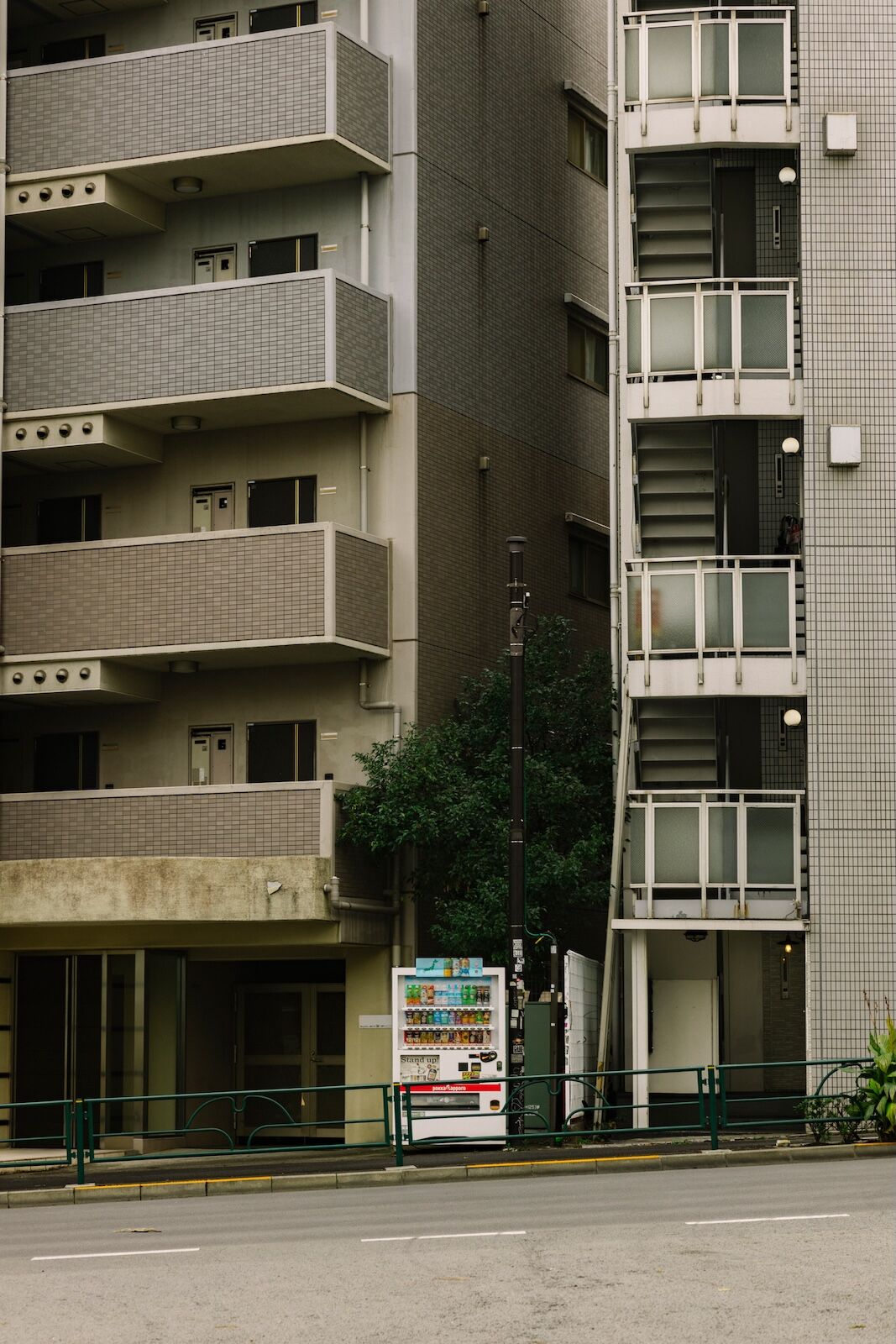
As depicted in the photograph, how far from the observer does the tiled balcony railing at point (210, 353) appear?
2898 cm

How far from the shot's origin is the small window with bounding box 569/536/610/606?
116ft

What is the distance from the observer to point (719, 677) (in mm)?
27766

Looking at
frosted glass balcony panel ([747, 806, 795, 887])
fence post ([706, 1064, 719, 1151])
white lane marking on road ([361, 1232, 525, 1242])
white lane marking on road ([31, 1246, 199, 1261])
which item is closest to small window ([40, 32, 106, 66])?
frosted glass balcony panel ([747, 806, 795, 887])

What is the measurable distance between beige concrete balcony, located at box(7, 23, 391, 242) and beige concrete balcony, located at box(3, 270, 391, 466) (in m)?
1.82

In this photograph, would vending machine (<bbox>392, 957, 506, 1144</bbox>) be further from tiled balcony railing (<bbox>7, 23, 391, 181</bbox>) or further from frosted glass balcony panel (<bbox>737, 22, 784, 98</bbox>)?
frosted glass balcony panel (<bbox>737, 22, 784, 98</bbox>)

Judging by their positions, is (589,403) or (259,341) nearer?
(259,341)

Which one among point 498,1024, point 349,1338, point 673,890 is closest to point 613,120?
point 673,890

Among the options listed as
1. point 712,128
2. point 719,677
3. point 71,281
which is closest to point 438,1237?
point 719,677

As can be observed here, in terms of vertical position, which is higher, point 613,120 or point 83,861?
point 613,120

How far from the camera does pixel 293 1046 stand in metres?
31.7

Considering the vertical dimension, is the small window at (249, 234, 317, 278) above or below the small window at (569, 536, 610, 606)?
above

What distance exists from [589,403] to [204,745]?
9906mm

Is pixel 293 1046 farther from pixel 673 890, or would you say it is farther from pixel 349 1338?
pixel 349 1338

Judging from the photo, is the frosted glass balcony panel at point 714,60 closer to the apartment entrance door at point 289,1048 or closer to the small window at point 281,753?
the small window at point 281,753
